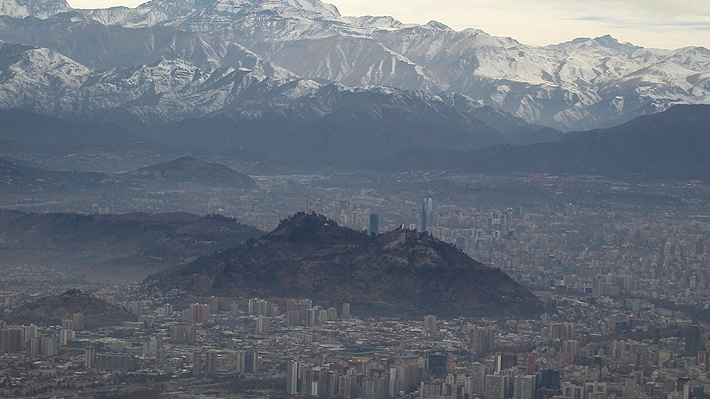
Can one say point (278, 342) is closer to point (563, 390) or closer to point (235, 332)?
point (235, 332)

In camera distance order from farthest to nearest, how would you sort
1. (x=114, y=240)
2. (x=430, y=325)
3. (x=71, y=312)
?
(x=114, y=240)
(x=71, y=312)
(x=430, y=325)

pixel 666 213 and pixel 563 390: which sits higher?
pixel 666 213

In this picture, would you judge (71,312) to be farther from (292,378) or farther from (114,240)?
Result: (114,240)

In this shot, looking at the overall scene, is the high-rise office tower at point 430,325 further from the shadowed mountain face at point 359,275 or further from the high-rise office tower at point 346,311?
the high-rise office tower at point 346,311

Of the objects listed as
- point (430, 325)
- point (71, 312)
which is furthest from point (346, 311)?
point (71, 312)

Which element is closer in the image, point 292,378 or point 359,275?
point 292,378

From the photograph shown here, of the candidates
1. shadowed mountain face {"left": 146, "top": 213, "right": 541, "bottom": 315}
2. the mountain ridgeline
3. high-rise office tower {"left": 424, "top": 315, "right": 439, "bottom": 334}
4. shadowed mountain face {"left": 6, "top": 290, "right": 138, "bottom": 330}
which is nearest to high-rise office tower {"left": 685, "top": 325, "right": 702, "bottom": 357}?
high-rise office tower {"left": 424, "top": 315, "right": 439, "bottom": 334}

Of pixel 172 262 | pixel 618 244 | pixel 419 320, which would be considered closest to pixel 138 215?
pixel 172 262

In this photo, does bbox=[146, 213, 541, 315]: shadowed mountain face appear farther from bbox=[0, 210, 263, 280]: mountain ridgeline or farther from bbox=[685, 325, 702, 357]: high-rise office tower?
bbox=[685, 325, 702, 357]: high-rise office tower
